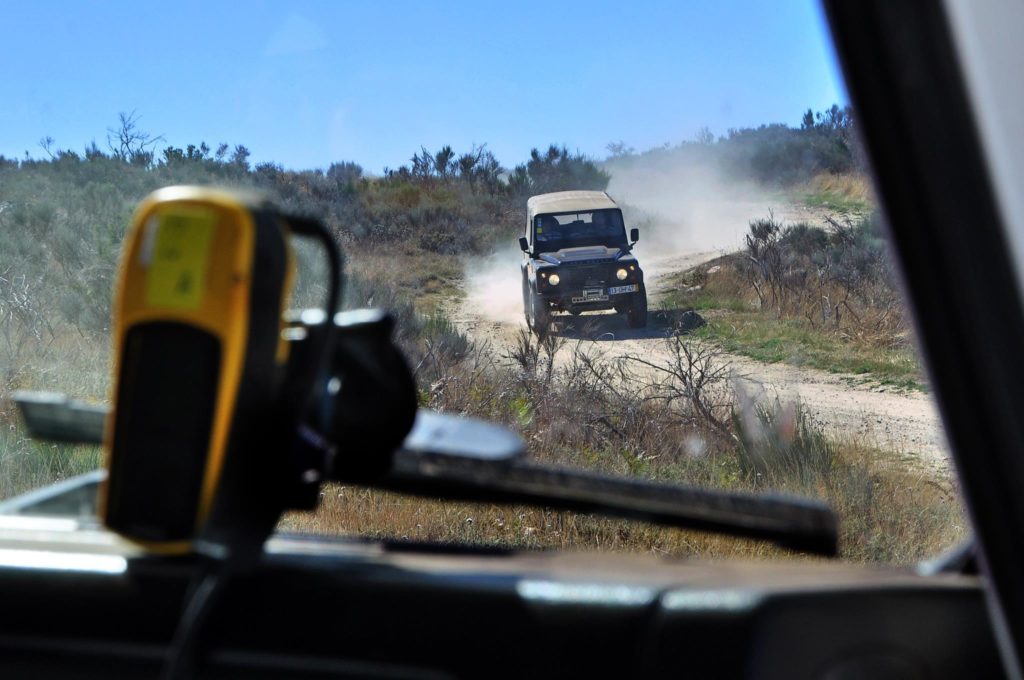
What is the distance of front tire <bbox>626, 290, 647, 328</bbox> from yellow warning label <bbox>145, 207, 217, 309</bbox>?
1009 cm

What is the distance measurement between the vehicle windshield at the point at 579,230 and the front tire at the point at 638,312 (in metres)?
1.60

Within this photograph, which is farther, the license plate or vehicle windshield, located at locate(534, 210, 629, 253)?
vehicle windshield, located at locate(534, 210, 629, 253)

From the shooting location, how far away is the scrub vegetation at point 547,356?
478 centimetres

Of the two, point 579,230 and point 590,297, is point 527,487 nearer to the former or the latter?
point 590,297

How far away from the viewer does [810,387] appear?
8586 mm

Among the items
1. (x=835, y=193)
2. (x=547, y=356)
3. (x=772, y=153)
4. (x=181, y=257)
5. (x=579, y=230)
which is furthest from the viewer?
(x=772, y=153)

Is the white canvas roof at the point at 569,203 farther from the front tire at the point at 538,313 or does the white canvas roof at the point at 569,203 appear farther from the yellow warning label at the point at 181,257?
the yellow warning label at the point at 181,257

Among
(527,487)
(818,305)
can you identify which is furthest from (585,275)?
(527,487)

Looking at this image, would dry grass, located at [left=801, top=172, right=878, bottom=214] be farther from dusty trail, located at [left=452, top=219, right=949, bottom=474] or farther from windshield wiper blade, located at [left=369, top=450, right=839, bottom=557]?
windshield wiper blade, located at [left=369, top=450, right=839, bottom=557]

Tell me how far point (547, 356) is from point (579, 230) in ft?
19.3

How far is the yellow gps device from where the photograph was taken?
137 centimetres

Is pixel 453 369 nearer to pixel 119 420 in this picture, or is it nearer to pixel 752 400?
pixel 752 400

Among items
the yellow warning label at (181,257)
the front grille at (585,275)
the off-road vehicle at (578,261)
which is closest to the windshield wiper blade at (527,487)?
the yellow warning label at (181,257)

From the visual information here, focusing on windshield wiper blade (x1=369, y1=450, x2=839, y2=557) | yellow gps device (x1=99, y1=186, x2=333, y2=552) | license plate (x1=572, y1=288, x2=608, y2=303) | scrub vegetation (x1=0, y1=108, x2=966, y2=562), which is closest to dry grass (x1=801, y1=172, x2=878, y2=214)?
scrub vegetation (x1=0, y1=108, x2=966, y2=562)
